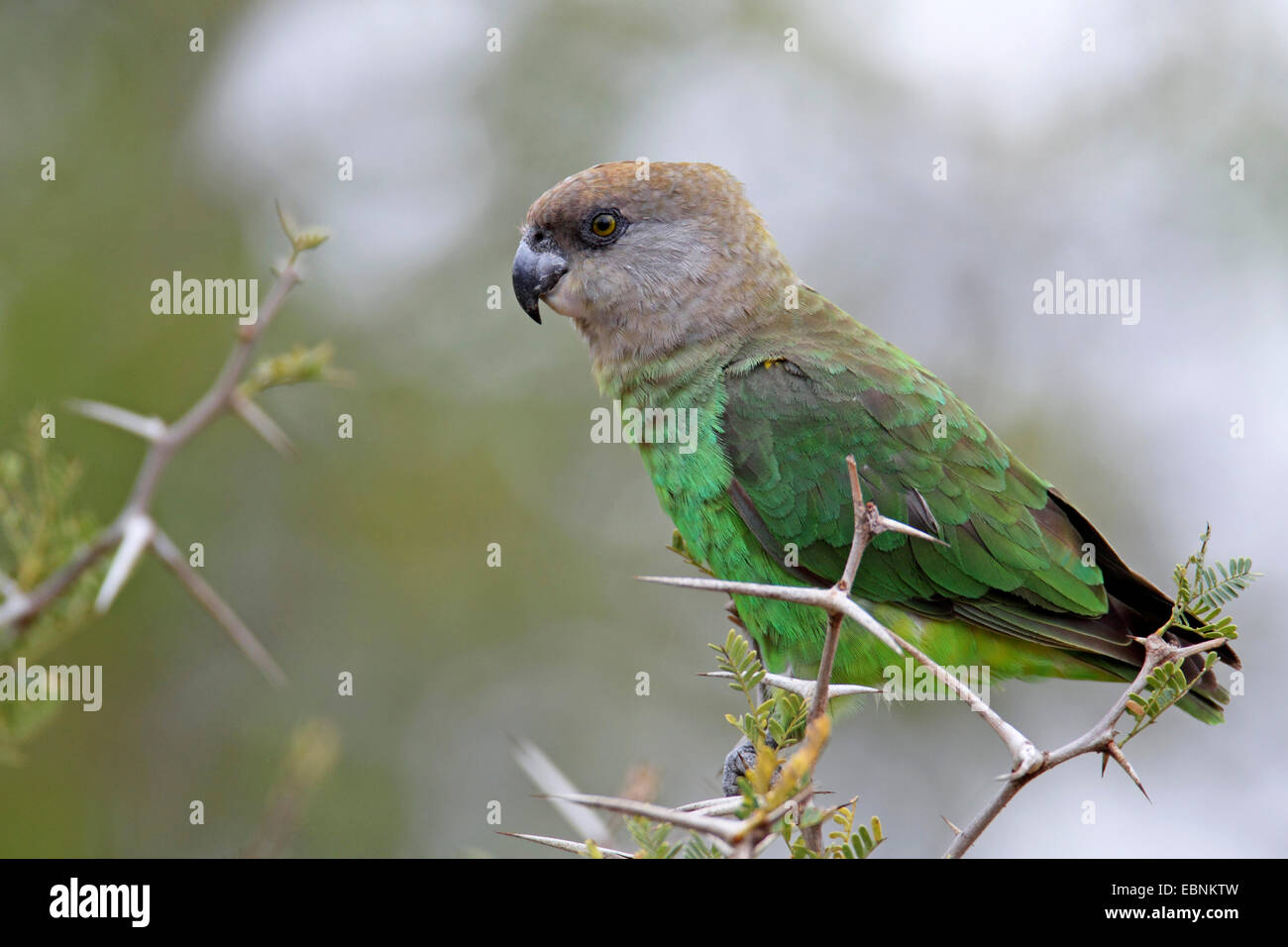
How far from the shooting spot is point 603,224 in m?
5.96

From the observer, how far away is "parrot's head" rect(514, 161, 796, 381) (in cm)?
586

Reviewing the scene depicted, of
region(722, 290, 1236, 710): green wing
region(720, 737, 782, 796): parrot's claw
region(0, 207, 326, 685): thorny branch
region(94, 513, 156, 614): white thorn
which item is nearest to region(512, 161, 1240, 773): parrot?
region(722, 290, 1236, 710): green wing

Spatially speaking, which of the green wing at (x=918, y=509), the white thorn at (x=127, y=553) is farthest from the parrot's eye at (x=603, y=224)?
the white thorn at (x=127, y=553)

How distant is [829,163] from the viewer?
12062 mm

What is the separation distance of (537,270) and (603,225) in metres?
0.46

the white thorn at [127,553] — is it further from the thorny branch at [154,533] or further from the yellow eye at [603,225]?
the yellow eye at [603,225]

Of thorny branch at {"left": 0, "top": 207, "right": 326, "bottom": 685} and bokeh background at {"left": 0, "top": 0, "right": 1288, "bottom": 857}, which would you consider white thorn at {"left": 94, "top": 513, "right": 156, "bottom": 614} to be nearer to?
thorny branch at {"left": 0, "top": 207, "right": 326, "bottom": 685}

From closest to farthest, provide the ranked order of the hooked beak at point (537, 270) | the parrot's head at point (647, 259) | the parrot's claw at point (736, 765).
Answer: the parrot's claw at point (736, 765) → the parrot's head at point (647, 259) → the hooked beak at point (537, 270)

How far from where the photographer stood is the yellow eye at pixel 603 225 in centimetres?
594

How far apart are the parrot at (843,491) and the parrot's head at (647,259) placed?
1 centimetres

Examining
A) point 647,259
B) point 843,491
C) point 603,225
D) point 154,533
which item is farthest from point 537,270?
point 154,533

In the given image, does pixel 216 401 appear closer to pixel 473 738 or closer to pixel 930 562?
pixel 930 562

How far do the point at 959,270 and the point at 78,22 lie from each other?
931 centimetres
